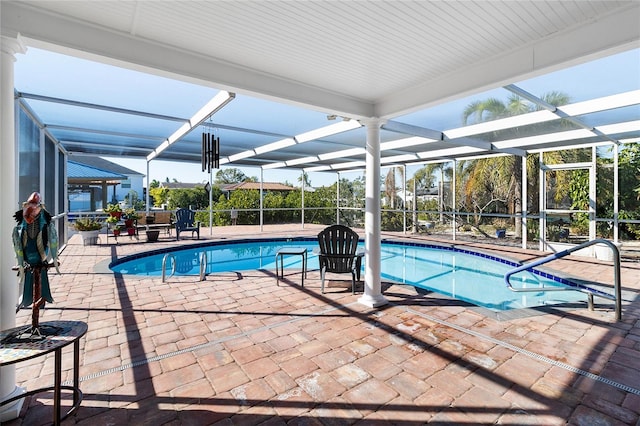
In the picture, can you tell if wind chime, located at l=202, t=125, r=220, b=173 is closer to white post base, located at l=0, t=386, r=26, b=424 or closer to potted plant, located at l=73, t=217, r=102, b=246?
white post base, located at l=0, t=386, r=26, b=424

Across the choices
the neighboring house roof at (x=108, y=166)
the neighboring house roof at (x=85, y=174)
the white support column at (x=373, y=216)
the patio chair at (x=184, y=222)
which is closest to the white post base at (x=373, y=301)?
the white support column at (x=373, y=216)

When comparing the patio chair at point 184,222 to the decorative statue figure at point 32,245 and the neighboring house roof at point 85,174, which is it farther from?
the decorative statue figure at point 32,245

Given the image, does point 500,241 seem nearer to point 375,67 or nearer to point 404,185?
point 404,185

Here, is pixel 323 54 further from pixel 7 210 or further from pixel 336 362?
pixel 336 362

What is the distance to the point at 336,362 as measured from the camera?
283 centimetres

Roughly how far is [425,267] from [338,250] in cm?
405

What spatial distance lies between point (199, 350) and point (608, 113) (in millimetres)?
6983

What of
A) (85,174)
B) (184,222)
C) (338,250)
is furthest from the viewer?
(85,174)

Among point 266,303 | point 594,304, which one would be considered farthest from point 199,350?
point 594,304

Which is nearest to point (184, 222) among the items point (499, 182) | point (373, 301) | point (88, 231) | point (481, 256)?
point (88, 231)

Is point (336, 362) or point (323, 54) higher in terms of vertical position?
point (323, 54)

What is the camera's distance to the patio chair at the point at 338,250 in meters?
5.01

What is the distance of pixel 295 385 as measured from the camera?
250 centimetres

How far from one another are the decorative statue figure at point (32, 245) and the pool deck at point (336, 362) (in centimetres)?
84
